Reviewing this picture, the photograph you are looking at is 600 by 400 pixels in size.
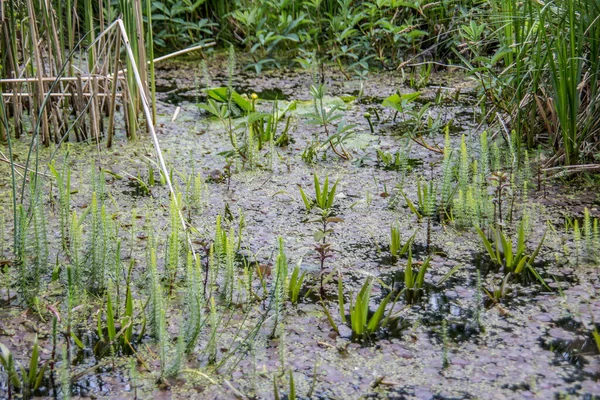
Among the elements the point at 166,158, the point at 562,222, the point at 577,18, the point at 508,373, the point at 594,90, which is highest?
the point at 577,18

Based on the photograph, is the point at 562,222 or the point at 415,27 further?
the point at 415,27

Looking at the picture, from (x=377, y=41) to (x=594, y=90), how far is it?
2.03m

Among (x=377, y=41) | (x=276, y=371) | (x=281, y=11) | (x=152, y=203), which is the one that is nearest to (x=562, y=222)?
(x=276, y=371)

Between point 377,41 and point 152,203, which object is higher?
point 377,41

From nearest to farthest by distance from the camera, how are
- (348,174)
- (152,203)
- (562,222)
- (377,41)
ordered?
(562,222) < (152,203) < (348,174) < (377,41)

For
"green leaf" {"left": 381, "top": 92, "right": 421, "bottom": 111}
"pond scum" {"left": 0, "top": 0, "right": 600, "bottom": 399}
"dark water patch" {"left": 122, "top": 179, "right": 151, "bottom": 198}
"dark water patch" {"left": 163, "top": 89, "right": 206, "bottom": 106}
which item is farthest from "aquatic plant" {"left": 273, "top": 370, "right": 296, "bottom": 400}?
"dark water patch" {"left": 163, "top": 89, "right": 206, "bottom": 106}

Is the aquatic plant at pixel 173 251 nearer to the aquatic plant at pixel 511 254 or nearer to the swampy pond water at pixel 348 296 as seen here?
the swampy pond water at pixel 348 296

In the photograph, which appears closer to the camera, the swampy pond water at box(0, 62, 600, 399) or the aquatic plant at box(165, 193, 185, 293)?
the swampy pond water at box(0, 62, 600, 399)

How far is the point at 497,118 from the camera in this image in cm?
327

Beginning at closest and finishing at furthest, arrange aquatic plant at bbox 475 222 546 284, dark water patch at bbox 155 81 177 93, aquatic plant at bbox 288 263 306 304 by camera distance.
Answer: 1. aquatic plant at bbox 288 263 306 304
2. aquatic plant at bbox 475 222 546 284
3. dark water patch at bbox 155 81 177 93

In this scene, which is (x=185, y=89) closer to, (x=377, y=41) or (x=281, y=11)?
Result: (x=281, y=11)

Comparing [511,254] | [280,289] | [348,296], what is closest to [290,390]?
[280,289]

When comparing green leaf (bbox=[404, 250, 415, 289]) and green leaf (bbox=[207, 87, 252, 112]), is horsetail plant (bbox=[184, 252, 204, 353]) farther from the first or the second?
green leaf (bbox=[207, 87, 252, 112])

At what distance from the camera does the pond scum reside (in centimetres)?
177
